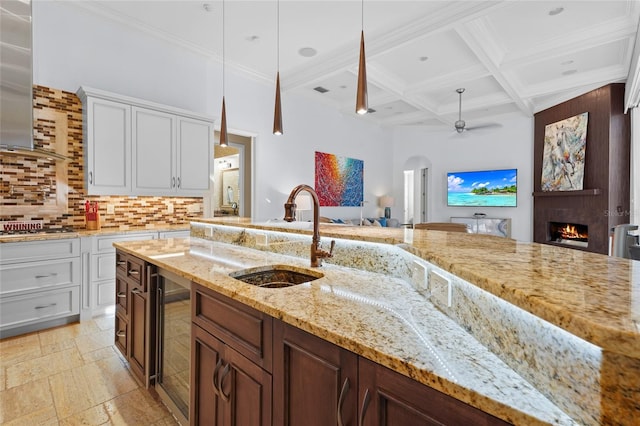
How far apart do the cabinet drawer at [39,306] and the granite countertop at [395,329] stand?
200 centimetres

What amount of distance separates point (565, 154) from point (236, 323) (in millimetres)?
6343

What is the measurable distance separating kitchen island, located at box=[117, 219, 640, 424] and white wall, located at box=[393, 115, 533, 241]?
484 cm

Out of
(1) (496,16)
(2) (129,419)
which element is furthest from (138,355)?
(1) (496,16)

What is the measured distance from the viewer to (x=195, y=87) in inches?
170

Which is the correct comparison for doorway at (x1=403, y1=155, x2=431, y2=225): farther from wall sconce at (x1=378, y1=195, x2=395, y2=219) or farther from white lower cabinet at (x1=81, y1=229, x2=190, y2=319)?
white lower cabinet at (x1=81, y1=229, x2=190, y2=319)

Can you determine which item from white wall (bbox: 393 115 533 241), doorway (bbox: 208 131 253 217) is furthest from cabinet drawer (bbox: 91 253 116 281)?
white wall (bbox: 393 115 533 241)

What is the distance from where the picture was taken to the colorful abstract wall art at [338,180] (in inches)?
241

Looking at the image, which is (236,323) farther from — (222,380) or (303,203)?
(303,203)

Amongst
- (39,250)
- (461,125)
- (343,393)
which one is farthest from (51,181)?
(461,125)

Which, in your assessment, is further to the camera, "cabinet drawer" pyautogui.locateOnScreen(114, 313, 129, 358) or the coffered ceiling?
the coffered ceiling

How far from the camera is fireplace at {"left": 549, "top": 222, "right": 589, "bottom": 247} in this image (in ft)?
17.0

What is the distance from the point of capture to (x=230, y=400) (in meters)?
1.21

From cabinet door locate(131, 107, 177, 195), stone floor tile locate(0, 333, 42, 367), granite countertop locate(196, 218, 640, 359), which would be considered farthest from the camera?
cabinet door locate(131, 107, 177, 195)

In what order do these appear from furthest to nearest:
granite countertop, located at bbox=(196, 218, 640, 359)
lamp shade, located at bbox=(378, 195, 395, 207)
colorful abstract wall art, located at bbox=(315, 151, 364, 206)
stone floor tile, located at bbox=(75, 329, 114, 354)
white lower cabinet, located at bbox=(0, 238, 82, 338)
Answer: lamp shade, located at bbox=(378, 195, 395, 207) → colorful abstract wall art, located at bbox=(315, 151, 364, 206) → white lower cabinet, located at bbox=(0, 238, 82, 338) → stone floor tile, located at bbox=(75, 329, 114, 354) → granite countertop, located at bbox=(196, 218, 640, 359)
